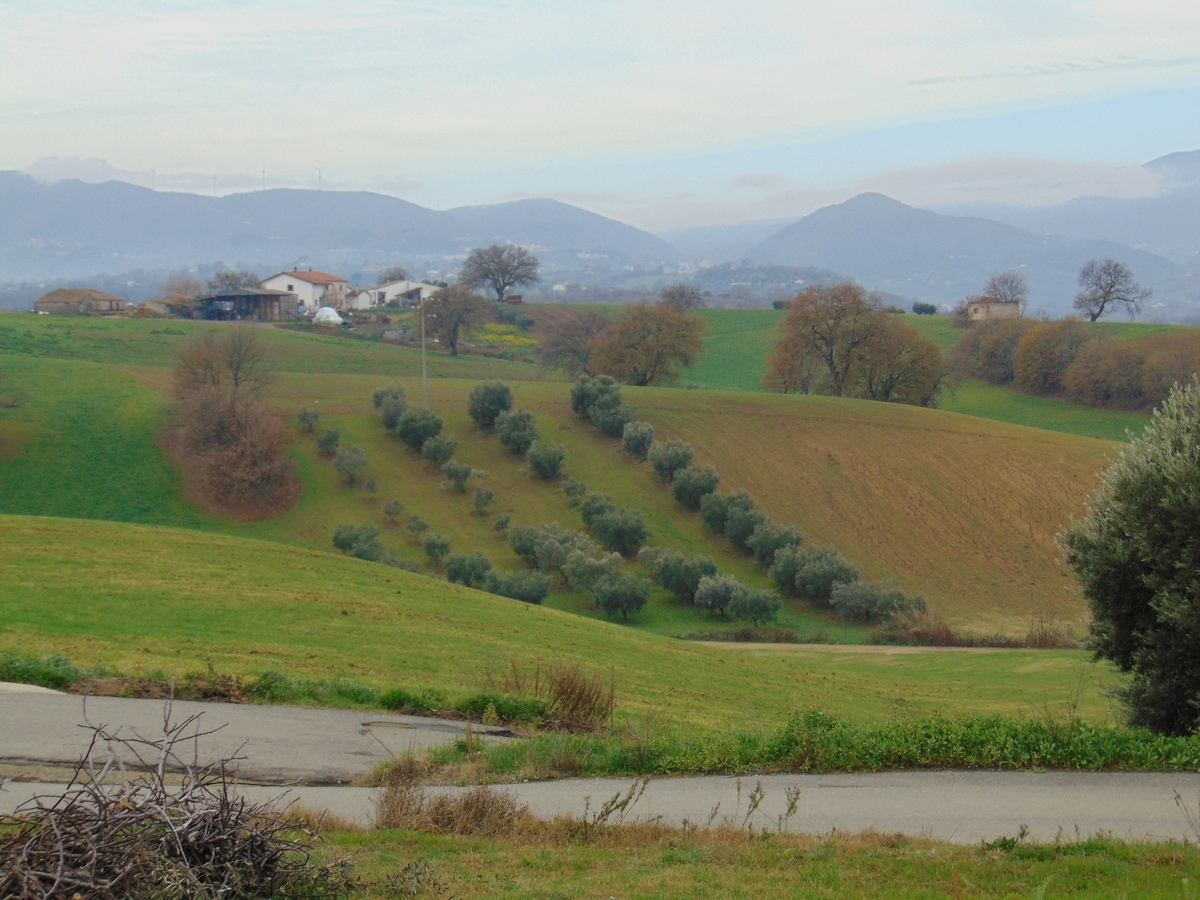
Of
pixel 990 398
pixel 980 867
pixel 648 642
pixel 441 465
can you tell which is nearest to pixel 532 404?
pixel 441 465

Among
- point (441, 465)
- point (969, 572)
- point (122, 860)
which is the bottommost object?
point (969, 572)

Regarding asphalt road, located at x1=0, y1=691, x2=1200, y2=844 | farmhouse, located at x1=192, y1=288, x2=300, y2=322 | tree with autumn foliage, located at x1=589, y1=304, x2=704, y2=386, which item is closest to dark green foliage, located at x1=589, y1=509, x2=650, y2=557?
tree with autumn foliage, located at x1=589, y1=304, x2=704, y2=386

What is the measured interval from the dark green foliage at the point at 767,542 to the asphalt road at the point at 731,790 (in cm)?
3801

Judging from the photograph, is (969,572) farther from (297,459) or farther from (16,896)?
(16,896)

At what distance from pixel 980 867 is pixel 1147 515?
26.4ft

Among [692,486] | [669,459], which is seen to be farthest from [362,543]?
[669,459]

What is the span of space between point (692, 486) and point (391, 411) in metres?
19.6

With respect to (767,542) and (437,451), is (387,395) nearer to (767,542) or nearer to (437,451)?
(437,451)

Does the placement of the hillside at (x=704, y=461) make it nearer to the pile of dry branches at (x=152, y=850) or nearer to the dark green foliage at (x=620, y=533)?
the dark green foliage at (x=620, y=533)

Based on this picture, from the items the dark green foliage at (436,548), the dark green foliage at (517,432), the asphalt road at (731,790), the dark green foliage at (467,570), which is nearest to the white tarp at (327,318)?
the dark green foliage at (517,432)

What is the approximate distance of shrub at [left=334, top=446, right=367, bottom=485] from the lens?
5506 centimetres

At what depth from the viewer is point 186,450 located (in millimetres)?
54875

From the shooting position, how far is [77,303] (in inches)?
4562

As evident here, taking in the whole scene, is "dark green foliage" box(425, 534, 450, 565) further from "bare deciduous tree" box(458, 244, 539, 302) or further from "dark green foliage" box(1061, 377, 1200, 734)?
"bare deciduous tree" box(458, 244, 539, 302)
